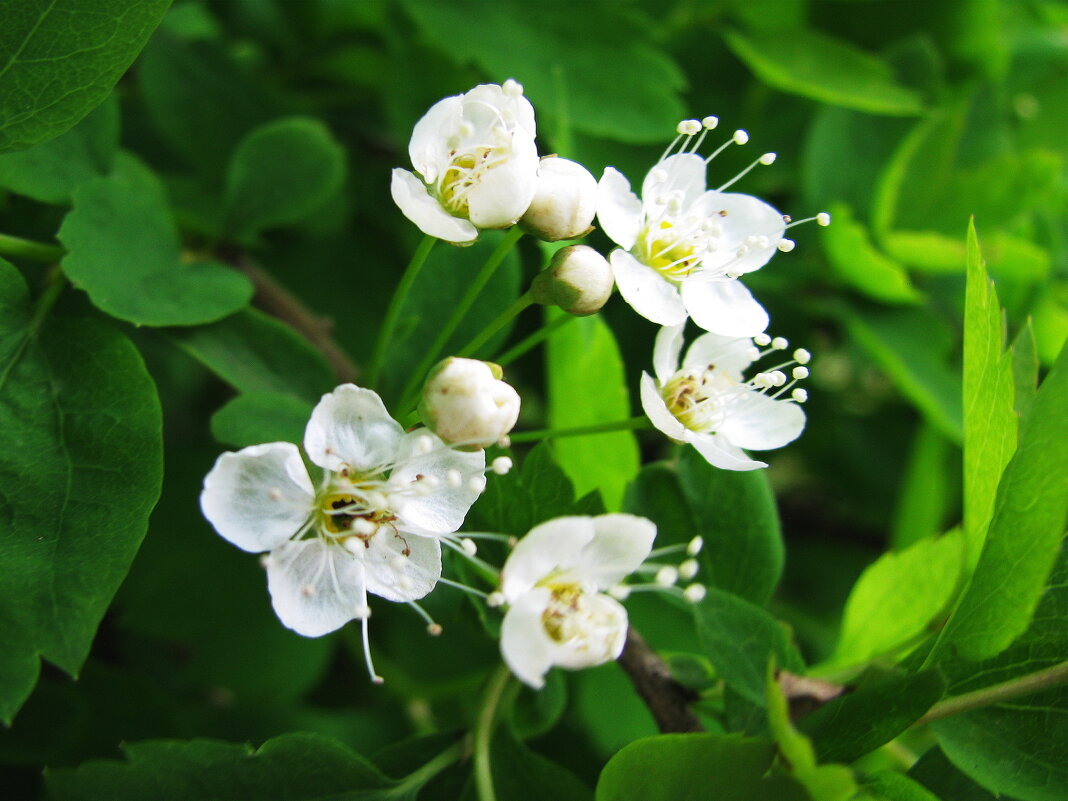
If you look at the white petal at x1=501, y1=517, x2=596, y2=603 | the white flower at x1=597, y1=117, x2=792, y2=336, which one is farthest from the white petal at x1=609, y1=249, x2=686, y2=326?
the white petal at x1=501, y1=517, x2=596, y2=603

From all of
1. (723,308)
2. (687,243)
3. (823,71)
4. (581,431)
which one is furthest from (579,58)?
(581,431)

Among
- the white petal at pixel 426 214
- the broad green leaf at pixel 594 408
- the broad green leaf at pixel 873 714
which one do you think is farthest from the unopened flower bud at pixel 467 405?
the broad green leaf at pixel 873 714

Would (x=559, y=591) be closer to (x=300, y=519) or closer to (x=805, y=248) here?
(x=300, y=519)

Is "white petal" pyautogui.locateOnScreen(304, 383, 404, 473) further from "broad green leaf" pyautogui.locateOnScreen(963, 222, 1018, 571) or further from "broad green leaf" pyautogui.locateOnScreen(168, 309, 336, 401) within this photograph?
"broad green leaf" pyautogui.locateOnScreen(963, 222, 1018, 571)

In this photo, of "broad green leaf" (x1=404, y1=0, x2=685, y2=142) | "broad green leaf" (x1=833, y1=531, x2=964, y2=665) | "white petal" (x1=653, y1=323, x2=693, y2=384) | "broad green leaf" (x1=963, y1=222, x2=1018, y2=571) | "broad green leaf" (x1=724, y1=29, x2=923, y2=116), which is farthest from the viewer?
"broad green leaf" (x1=724, y1=29, x2=923, y2=116)

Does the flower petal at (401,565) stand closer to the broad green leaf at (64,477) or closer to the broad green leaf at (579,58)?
the broad green leaf at (64,477)

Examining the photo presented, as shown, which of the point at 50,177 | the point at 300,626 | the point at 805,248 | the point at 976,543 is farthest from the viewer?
the point at 805,248

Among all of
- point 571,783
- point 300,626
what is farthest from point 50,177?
point 571,783
